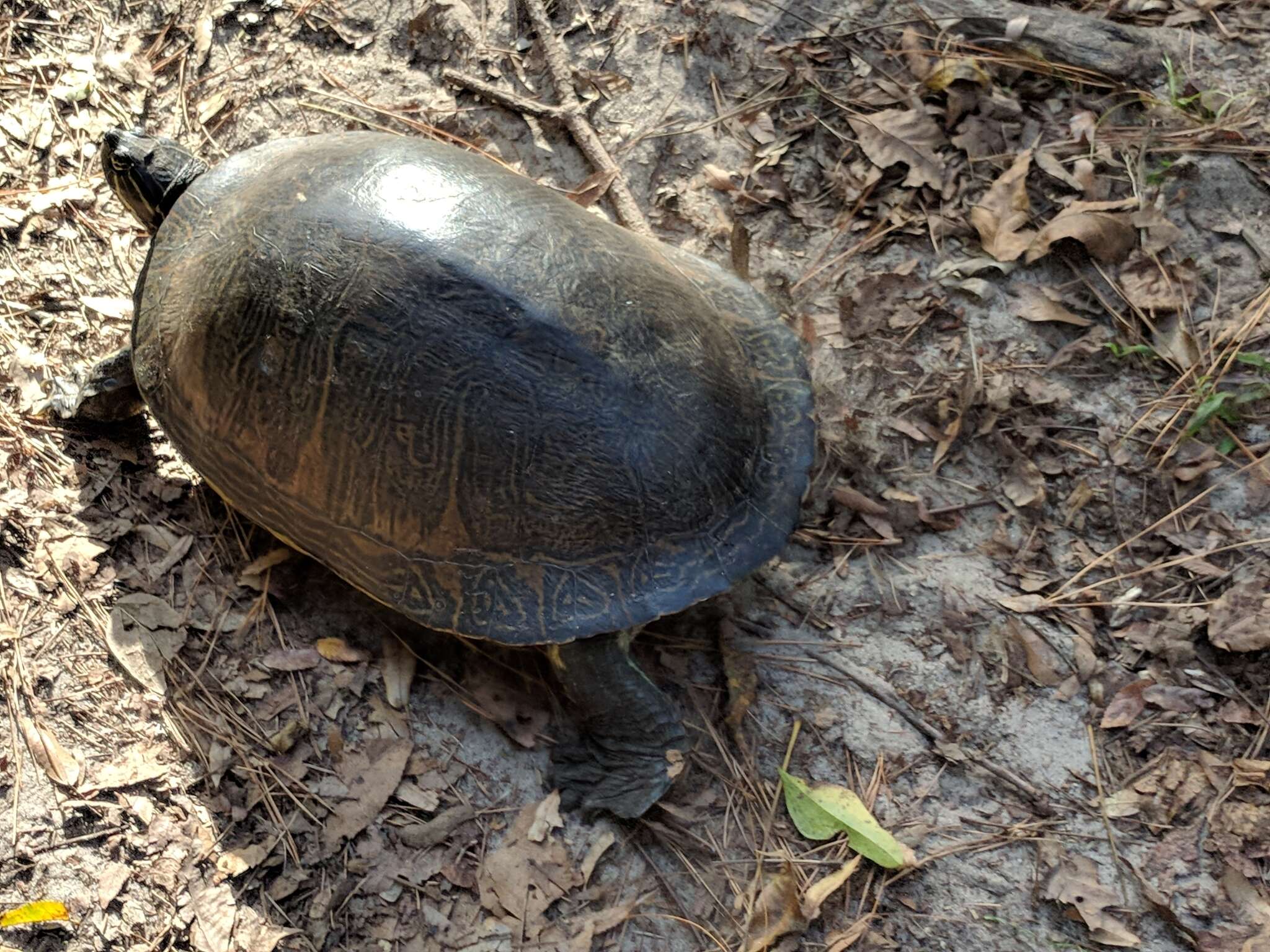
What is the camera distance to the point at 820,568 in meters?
3.33

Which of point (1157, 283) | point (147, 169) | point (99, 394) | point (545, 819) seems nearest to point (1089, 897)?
point (545, 819)

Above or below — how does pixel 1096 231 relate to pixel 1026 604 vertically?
above

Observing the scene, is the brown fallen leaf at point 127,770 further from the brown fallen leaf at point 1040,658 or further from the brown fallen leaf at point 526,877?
the brown fallen leaf at point 1040,658

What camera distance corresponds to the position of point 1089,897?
8.59 ft

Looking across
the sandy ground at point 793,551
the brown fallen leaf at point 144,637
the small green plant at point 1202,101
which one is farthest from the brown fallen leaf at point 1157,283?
the brown fallen leaf at point 144,637

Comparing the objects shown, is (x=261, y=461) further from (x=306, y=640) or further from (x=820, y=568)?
(x=820, y=568)

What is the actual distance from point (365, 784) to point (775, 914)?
4.39ft

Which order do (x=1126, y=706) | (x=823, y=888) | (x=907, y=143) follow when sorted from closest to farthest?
(x=823, y=888) → (x=1126, y=706) → (x=907, y=143)

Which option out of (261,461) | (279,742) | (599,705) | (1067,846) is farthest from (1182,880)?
(261,461)

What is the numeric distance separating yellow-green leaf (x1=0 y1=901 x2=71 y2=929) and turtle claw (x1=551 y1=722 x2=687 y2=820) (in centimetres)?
141

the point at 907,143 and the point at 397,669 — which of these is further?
the point at 907,143

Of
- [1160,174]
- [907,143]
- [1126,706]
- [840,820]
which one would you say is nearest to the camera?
[840,820]

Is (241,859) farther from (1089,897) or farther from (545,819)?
(1089,897)

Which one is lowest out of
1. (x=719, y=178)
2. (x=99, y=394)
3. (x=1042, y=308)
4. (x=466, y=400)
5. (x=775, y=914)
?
(x=775, y=914)
